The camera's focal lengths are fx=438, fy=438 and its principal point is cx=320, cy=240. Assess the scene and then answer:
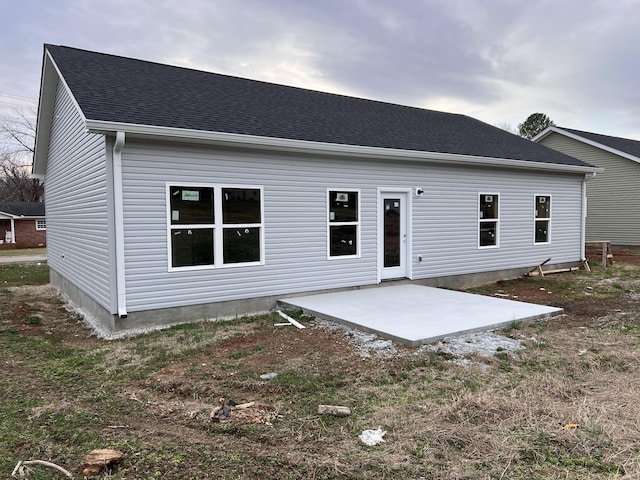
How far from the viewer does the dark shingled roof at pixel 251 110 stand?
23.3 ft

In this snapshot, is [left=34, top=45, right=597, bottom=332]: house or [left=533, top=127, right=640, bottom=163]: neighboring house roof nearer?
[left=34, top=45, right=597, bottom=332]: house

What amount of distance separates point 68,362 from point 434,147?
26.4 ft

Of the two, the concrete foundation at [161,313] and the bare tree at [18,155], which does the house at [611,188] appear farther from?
the bare tree at [18,155]

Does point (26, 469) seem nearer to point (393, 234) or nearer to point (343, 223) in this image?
point (343, 223)

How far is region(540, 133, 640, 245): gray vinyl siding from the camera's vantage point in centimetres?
1825

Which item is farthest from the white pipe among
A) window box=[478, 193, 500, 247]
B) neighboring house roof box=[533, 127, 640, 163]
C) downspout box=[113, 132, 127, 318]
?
neighboring house roof box=[533, 127, 640, 163]

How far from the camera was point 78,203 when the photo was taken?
8492 millimetres

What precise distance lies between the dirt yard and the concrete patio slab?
28cm

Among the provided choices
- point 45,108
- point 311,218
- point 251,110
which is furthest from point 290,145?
point 45,108

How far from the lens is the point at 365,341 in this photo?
5.78m

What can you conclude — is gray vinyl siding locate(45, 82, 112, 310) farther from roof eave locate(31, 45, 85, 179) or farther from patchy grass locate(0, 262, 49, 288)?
patchy grass locate(0, 262, 49, 288)

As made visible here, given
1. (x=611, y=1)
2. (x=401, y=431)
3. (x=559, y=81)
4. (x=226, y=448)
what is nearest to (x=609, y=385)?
(x=401, y=431)

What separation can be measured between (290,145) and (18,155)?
4645 centimetres

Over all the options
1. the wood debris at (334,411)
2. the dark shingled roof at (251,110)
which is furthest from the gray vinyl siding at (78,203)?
the wood debris at (334,411)
